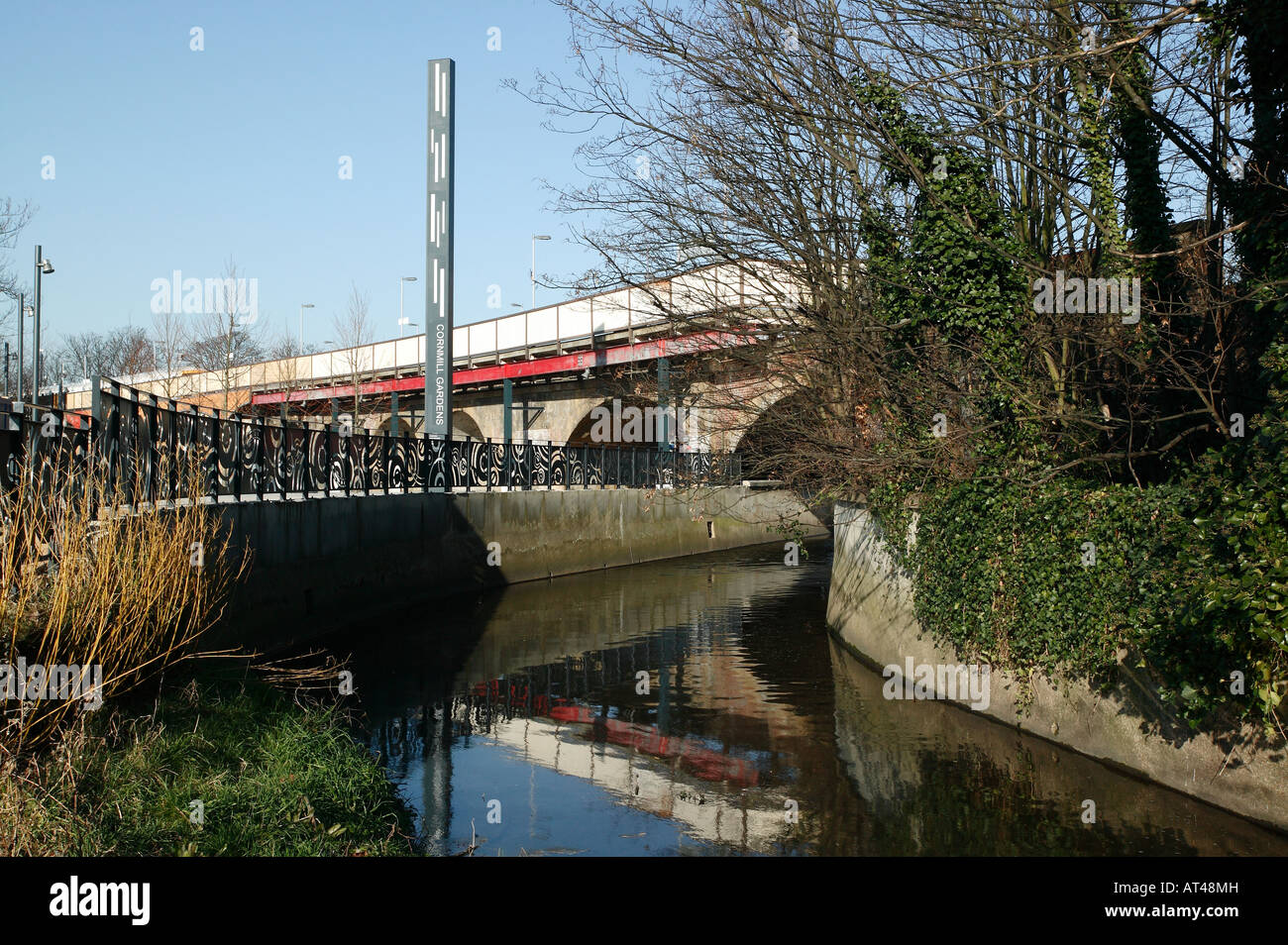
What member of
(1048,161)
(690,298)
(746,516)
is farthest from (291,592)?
(746,516)

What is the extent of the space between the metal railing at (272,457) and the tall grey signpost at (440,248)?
1696mm

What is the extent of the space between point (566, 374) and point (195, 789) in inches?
1425

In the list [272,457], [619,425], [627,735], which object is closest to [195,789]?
[627,735]

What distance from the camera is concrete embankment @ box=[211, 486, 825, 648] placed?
51.5ft

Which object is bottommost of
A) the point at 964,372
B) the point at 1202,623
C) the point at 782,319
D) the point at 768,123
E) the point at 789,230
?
the point at 1202,623

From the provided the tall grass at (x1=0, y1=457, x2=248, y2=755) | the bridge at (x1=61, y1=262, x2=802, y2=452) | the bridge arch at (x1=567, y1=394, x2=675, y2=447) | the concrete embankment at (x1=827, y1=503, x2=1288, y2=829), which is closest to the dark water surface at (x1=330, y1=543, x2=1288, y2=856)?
the concrete embankment at (x1=827, y1=503, x2=1288, y2=829)

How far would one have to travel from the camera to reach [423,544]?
74.9ft

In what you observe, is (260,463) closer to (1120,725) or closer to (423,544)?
(423,544)

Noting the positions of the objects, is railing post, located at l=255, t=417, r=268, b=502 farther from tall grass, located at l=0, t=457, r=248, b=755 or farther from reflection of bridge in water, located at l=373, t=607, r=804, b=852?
tall grass, located at l=0, t=457, r=248, b=755

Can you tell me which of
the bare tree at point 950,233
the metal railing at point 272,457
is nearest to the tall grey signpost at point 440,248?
the metal railing at point 272,457

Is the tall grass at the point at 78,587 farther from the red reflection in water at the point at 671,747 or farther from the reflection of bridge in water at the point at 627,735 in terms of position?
the red reflection in water at the point at 671,747
